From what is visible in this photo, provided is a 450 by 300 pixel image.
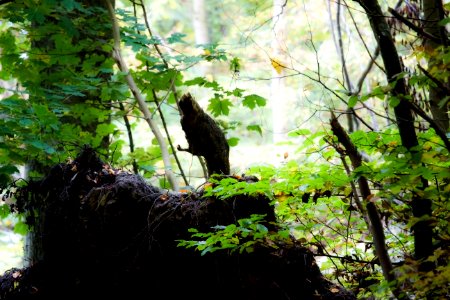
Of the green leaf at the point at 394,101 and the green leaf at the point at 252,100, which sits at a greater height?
the green leaf at the point at 252,100

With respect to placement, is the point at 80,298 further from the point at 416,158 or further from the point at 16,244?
the point at 16,244

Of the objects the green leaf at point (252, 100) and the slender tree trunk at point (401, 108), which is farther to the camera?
the green leaf at point (252, 100)

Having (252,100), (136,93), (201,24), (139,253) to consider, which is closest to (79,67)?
(136,93)

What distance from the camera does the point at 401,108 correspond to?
1.86 m

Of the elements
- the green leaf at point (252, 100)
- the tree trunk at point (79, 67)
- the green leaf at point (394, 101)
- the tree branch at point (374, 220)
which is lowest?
the tree branch at point (374, 220)

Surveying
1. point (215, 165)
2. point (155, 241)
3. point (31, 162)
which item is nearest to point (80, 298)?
point (155, 241)

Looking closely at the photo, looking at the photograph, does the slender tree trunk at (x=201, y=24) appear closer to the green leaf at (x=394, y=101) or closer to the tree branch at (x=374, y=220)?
the tree branch at (x=374, y=220)

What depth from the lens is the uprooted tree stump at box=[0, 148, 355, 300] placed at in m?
2.50

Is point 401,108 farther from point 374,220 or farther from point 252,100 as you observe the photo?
point 252,100

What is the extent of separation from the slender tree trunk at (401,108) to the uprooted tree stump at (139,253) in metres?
0.74

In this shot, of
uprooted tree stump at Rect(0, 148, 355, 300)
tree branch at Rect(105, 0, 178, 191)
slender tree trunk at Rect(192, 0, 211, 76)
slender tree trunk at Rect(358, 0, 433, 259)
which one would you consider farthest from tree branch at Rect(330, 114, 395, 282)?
slender tree trunk at Rect(192, 0, 211, 76)

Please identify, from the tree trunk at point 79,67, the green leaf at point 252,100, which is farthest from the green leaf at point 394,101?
the tree trunk at point 79,67

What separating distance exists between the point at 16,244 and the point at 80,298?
27.3 ft

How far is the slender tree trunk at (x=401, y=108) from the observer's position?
183 cm
